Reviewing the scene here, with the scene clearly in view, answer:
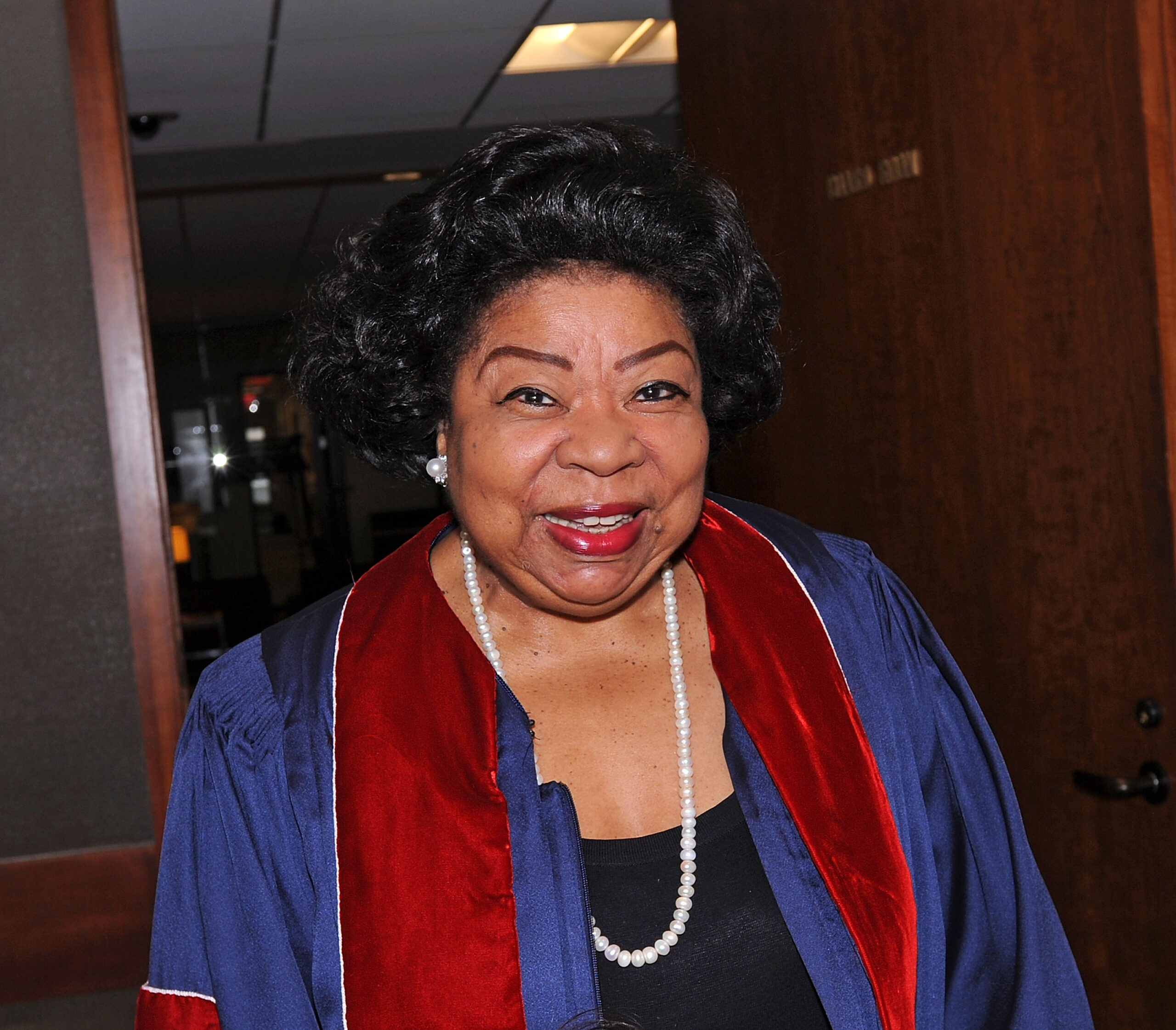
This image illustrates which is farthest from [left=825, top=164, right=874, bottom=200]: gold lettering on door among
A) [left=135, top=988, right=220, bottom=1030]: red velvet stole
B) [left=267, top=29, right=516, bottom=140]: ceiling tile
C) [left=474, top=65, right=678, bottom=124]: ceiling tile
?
[left=474, top=65, right=678, bottom=124]: ceiling tile

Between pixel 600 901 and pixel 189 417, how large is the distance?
339 inches

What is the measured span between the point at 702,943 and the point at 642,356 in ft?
1.96

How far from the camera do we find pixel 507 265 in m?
1.23

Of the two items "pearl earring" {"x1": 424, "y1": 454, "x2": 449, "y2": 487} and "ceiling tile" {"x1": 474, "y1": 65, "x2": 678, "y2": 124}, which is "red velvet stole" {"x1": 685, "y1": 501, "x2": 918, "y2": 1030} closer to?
"pearl earring" {"x1": 424, "y1": 454, "x2": 449, "y2": 487}

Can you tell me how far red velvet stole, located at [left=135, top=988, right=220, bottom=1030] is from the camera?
1194 mm

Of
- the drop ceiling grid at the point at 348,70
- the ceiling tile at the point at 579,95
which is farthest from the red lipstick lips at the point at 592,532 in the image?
the ceiling tile at the point at 579,95

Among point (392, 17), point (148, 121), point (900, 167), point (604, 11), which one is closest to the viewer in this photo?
point (900, 167)

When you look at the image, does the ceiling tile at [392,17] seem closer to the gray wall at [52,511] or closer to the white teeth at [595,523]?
the gray wall at [52,511]

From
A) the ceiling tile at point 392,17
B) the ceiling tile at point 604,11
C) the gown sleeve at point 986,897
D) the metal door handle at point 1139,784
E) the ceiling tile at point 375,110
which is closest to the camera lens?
the gown sleeve at point 986,897

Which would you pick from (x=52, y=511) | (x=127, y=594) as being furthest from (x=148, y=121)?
(x=127, y=594)

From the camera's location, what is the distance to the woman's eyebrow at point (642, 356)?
1.20m

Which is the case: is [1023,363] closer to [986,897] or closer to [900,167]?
[900,167]

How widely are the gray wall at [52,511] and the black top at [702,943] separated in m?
1.50

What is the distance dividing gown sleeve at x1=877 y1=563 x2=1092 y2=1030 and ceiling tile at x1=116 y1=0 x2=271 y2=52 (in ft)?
10.7
